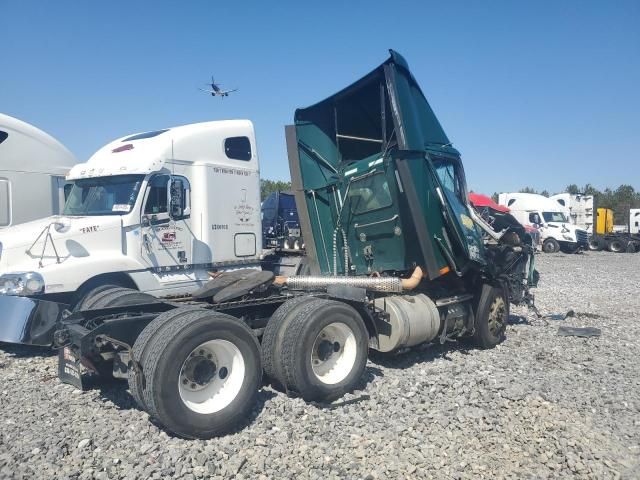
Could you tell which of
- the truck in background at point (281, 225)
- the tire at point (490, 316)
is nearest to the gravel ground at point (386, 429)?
the tire at point (490, 316)

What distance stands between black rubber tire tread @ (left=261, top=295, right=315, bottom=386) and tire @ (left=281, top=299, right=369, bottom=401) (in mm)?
103

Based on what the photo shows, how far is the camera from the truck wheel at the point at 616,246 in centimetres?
3525

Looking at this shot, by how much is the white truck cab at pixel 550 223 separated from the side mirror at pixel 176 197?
88.9 feet

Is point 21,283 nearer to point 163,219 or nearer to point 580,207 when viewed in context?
point 163,219

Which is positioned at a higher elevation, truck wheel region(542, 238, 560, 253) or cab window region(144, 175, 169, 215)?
cab window region(144, 175, 169, 215)

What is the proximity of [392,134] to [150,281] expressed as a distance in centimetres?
419

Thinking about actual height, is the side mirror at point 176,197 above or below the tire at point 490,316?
above

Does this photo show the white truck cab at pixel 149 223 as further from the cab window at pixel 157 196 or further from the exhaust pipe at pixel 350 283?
the exhaust pipe at pixel 350 283

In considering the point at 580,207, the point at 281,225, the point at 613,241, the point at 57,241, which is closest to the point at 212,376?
the point at 57,241

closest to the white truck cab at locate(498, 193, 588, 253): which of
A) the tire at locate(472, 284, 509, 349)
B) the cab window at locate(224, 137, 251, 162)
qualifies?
the tire at locate(472, 284, 509, 349)

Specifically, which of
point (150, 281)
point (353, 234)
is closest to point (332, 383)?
point (353, 234)

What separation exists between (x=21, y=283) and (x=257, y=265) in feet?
13.0

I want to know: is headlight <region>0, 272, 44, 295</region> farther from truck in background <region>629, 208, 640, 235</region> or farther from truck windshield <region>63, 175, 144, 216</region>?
truck in background <region>629, 208, 640, 235</region>

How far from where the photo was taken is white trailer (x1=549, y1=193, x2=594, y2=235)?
35.7m
